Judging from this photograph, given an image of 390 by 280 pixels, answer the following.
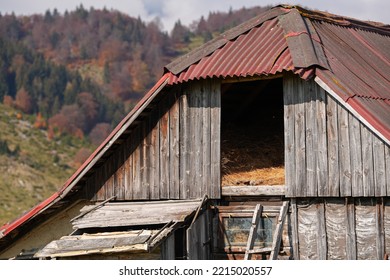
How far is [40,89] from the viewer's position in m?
108

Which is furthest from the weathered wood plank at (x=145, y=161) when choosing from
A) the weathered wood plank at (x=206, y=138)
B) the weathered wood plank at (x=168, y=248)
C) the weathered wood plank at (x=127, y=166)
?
the weathered wood plank at (x=168, y=248)

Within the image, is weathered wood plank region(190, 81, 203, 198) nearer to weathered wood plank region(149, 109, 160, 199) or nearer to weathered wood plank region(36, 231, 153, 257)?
weathered wood plank region(149, 109, 160, 199)

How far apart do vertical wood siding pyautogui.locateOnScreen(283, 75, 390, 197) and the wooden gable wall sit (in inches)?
58.8

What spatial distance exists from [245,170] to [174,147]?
1463 millimetres

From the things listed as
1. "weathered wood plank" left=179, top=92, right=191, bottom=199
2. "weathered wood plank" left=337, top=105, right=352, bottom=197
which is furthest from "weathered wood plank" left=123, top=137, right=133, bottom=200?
"weathered wood plank" left=337, top=105, right=352, bottom=197

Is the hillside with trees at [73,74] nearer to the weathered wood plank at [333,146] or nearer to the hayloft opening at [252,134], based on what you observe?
the hayloft opening at [252,134]

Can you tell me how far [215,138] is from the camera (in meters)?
15.1

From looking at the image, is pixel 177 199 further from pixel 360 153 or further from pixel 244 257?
pixel 360 153

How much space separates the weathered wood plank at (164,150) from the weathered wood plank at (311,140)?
2.73m

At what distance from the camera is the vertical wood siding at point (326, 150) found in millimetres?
13469

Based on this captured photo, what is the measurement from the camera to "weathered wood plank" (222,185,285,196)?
47.8 ft

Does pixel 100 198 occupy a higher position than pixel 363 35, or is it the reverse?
pixel 363 35

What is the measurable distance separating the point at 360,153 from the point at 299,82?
5.51 feet
